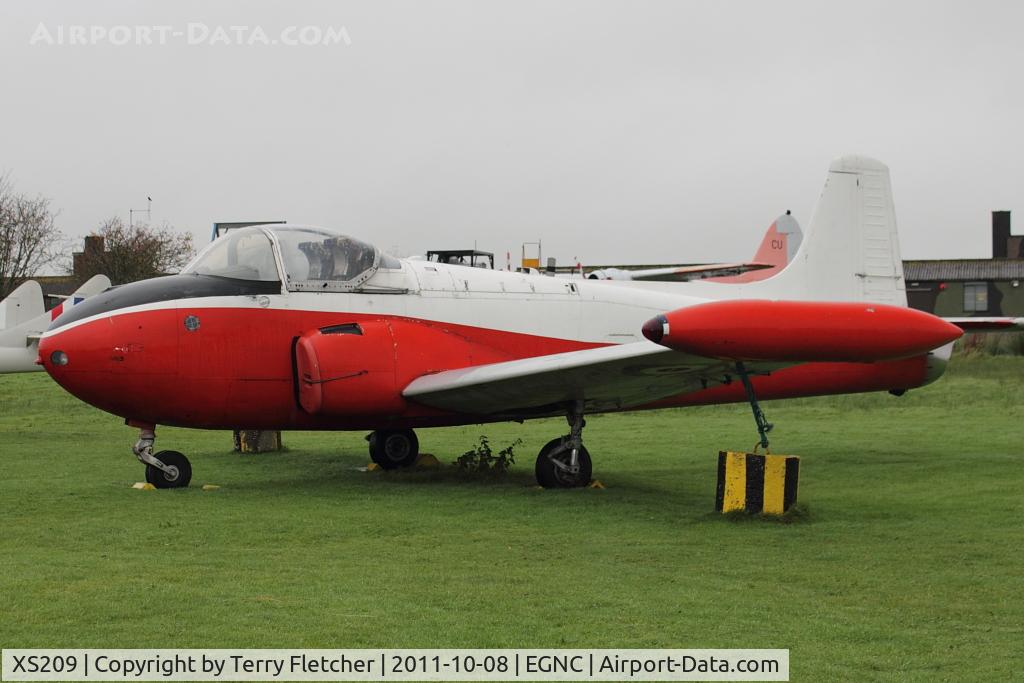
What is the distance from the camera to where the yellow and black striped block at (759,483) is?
942 centimetres

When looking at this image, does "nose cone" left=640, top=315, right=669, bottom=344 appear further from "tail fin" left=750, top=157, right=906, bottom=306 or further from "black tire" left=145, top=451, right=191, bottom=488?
"tail fin" left=750, top=157, right=906, bottom=306

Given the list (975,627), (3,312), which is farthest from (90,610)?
(3,312)

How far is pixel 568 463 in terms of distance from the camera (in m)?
11.5

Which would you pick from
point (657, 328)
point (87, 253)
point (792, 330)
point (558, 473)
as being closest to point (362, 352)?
point (558, 473)

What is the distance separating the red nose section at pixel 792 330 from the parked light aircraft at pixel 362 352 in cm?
130

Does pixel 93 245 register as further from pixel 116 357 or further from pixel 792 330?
pixel 792 330

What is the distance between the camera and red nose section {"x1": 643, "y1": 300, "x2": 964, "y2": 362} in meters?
8.12

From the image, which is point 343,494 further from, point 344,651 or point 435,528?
point 344,651

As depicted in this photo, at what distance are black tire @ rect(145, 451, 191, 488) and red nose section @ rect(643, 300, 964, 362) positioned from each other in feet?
17.5

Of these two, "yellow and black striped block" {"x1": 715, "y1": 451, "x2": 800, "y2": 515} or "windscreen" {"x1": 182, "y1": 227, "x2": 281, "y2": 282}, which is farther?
"windscreen" {"x1": 182, "y1": 227, "x2": 281, "y2": 282}

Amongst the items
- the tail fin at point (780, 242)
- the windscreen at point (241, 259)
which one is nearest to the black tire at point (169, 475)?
the windscreen at point (241, 259)

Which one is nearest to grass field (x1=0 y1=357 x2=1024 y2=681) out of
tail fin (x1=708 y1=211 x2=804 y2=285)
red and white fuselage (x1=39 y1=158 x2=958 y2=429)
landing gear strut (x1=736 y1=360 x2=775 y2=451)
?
landing gear strut (x1=736 y1=360 x2=775 y2=451)

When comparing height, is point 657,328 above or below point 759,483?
above
